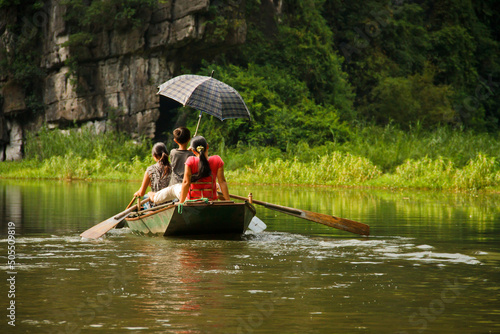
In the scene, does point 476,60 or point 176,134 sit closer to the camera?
point 176,134

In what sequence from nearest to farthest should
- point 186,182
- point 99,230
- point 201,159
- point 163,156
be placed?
point 201,159 → point 186,182 → point 99,230 → point 163,156

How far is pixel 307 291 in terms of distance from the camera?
732 centimetres

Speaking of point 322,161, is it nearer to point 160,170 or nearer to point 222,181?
point 160,170

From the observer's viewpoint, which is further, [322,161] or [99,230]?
[322,161]

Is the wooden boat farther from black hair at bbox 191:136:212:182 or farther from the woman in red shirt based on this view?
black hair at bbox 191:136:212:182

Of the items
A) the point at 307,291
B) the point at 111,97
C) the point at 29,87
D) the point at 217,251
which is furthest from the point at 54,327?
the point at 29,87

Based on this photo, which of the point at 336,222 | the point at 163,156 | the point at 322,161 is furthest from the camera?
the point at 322,161

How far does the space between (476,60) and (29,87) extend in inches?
1015

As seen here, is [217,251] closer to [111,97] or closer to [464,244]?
[464,244]

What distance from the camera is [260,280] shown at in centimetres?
788

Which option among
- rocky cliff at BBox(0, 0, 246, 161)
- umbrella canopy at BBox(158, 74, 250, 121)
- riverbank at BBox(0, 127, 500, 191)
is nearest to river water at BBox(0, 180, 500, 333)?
umbrella canopy at BBox(158, 74, 250, 121)

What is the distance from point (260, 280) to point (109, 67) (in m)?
29.1

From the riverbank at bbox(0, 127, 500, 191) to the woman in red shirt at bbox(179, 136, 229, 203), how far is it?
13798 mm

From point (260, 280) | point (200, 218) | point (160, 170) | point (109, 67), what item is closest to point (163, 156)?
point (160, 170)
